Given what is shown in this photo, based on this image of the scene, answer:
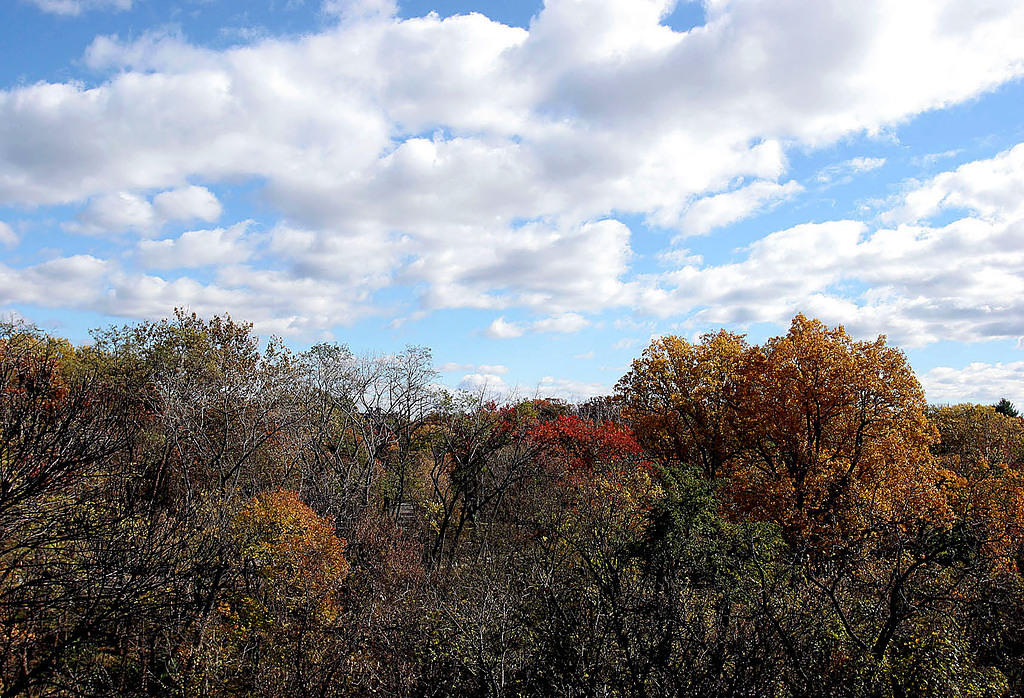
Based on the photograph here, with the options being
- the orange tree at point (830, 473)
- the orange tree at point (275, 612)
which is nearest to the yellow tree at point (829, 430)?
the orange tree at point (830, 473)

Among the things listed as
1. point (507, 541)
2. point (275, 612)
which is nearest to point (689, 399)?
point (507, 541)

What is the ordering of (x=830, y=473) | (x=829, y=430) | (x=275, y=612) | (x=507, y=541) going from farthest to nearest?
(x=507, y=541), (x=829, y=430), (x=830, y=473), (x=275, y=612)

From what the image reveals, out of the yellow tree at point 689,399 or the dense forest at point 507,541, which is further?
the yellow tree at point 689,399

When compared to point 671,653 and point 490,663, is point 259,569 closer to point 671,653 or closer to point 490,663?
point 490,663

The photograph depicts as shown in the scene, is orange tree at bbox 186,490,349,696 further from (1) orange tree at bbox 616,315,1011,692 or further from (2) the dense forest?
(1) orange tree at bbox 616,315,1011,692

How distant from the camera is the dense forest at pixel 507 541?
11.3 metres

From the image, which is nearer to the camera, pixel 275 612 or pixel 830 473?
pixel 275 612

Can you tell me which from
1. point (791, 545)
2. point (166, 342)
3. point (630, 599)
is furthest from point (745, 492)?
point (166, 342)

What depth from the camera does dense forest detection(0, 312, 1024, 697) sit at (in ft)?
Result: 37.2

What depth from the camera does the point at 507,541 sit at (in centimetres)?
2470

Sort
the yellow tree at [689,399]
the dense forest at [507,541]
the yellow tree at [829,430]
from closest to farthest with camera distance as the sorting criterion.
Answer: the dense forest at [507,541]
the yellow tree at [829,430]
the yellow tree at [689,399]

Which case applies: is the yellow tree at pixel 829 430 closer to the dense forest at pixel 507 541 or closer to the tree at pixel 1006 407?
the dense forest at pixel 507 541

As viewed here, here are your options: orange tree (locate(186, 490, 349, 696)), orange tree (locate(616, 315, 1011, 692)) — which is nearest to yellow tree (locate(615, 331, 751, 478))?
orange tree (locate(616, 315, 1011, 692))

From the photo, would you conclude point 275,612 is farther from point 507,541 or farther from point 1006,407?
point 1006,407
